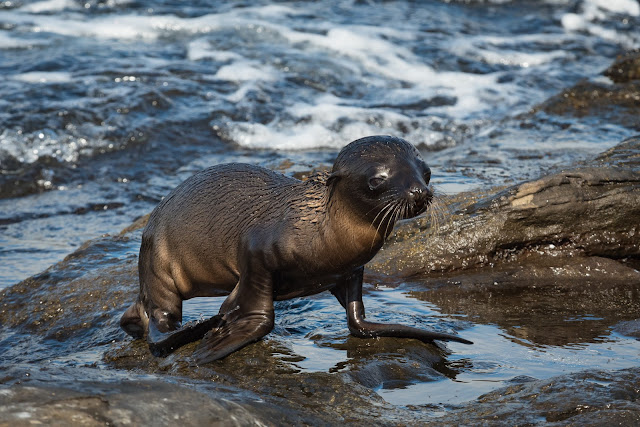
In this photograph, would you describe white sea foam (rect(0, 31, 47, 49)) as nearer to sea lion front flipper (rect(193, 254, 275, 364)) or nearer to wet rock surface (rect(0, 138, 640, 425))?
wet rock surface (rect(0, 138, 640, 425))

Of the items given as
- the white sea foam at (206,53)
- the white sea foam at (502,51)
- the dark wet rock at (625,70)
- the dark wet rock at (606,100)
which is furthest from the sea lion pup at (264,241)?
the white sea foam at (502,51)

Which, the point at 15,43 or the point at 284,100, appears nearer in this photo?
the point at 284,100

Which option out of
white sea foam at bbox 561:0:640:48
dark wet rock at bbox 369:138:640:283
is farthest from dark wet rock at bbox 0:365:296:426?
white sea foam at bbox 561:0:640:48

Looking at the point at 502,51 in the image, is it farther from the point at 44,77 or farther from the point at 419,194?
the point at 419,194

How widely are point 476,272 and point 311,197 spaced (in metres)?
2.22

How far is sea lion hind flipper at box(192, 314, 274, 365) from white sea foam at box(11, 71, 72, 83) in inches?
420

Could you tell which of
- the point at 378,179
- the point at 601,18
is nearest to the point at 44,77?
the point at 378,179

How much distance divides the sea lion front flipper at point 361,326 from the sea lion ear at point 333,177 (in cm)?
58

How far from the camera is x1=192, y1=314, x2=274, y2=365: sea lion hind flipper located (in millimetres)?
4855

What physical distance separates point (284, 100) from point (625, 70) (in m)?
5.28

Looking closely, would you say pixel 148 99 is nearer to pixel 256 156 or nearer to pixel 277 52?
pixel 256 156

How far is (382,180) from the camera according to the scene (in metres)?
4.55

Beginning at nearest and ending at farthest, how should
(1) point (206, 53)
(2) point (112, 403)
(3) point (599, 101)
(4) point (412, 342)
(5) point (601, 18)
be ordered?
(2) point (112, 403), (4) point (412, 342), (3) point (599, 101), (1) point (206, 53), (5) point (601, 18)

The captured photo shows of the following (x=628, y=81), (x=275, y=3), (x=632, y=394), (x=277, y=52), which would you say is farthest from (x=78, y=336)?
(x=275, y=3)
